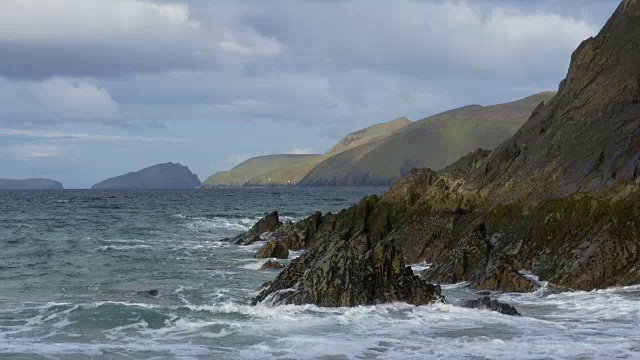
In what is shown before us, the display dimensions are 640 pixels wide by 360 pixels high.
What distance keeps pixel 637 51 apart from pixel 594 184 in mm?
11184

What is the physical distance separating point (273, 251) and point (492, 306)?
21296 millimetres

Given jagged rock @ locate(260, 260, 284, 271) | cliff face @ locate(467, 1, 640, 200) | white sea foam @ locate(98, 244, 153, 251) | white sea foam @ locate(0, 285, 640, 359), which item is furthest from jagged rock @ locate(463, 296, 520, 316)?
white sea foam @ locate(98, 244, 153, 251)

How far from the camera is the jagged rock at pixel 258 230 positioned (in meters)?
52.5

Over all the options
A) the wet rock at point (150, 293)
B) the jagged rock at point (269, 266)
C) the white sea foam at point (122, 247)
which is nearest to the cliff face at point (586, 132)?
the jagged rock at point (269, 266)

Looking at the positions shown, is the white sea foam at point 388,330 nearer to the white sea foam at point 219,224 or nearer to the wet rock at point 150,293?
the wet rock at point 150,293

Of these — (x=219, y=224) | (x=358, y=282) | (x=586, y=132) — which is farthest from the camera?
(x=219, y=224)

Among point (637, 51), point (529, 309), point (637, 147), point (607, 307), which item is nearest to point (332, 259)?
point (529, 309)

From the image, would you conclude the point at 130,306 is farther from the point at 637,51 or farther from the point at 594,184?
the point at 637,51

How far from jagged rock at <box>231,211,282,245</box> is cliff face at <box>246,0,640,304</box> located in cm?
914

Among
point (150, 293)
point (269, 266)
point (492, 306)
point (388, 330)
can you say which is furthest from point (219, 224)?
point (388, 330)

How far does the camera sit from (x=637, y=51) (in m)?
37.8

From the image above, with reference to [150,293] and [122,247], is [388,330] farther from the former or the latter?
[122,247]

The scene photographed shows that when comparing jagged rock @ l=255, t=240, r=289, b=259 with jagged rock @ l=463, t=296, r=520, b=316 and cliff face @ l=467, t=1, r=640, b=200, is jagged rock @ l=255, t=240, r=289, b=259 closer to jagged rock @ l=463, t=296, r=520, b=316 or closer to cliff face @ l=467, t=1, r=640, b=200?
cliff face @ l=467, t=1, r=640, b=200

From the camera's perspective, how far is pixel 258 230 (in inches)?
2142
